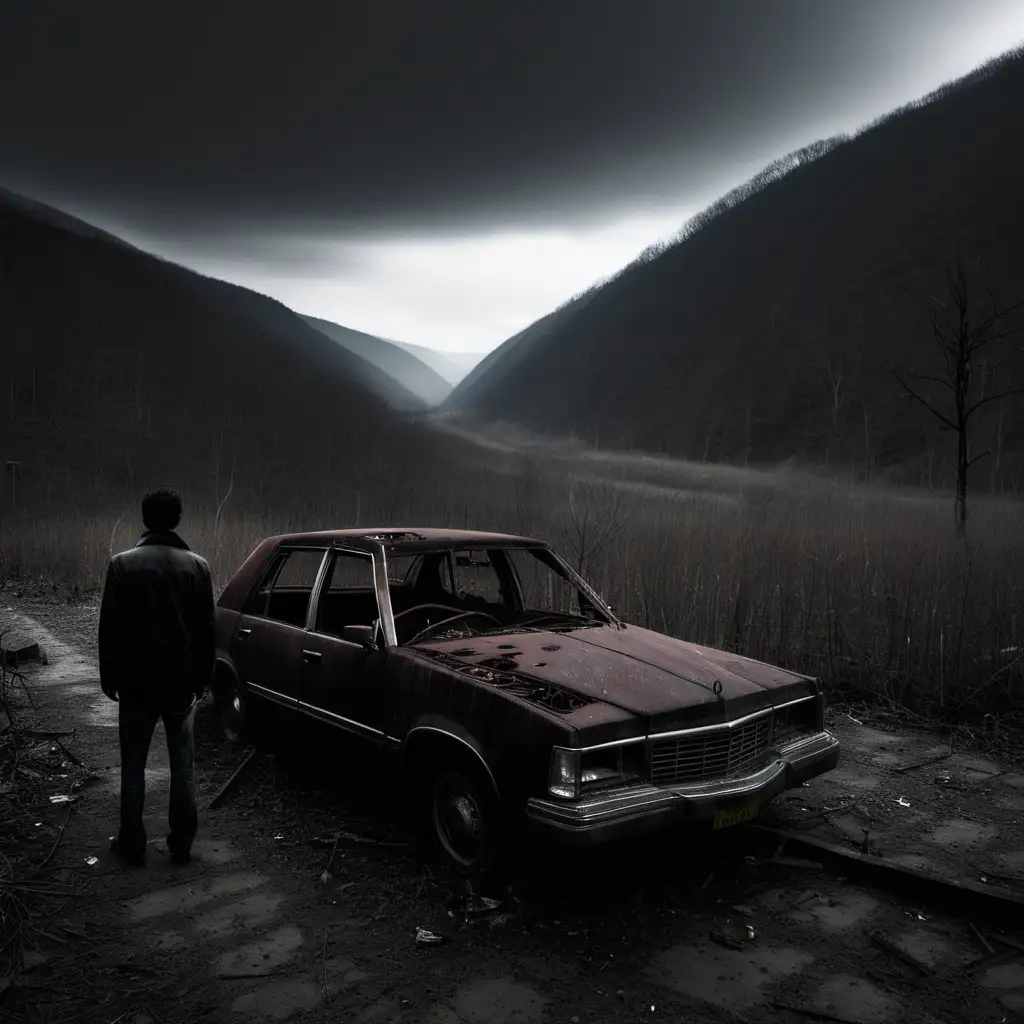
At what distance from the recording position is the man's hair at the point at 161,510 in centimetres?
397

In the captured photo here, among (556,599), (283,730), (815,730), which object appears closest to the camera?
(815,730)

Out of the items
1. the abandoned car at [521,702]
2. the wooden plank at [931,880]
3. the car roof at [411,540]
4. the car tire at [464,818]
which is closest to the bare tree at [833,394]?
the car roof at [411,540]

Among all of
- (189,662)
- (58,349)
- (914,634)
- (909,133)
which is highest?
(909,133)

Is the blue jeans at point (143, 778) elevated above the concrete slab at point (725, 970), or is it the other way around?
the blue jeans at point (143, 778)

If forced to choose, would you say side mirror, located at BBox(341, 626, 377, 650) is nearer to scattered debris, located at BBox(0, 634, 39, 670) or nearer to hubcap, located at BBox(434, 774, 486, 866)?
hubcap, located at BBox(434, 774, 486, 866)

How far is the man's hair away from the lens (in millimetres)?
3967

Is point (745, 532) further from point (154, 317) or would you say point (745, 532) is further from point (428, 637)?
point (154, 317)

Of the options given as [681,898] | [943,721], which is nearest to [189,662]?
[681,898]

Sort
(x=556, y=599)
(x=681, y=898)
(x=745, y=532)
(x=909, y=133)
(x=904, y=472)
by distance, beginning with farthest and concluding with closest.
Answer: (x=909, y=133) → (x=904, y=472) → (x=745, y=532) → (x=556, y=599) → (x=681, y=898)

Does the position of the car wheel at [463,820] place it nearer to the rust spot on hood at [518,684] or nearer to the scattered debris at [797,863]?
the rust spot on hood at [518,684]

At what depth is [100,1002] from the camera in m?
2.90

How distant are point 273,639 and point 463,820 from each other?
1987mm

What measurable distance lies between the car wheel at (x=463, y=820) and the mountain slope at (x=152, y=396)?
40.5 meters

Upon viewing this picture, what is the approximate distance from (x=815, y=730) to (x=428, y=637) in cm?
206
